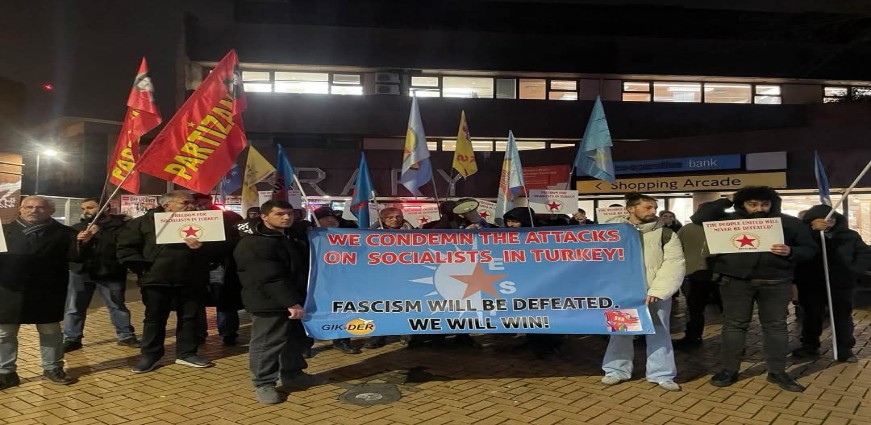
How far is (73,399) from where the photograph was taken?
5.07 metres

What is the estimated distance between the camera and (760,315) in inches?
210

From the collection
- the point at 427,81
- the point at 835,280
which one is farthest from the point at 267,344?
the point at 427,81

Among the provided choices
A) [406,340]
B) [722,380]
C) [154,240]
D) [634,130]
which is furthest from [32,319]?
[634,130]

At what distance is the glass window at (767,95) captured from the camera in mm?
23125

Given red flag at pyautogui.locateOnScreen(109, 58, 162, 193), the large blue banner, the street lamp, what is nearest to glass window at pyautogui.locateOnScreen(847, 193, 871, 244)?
the large blue banner

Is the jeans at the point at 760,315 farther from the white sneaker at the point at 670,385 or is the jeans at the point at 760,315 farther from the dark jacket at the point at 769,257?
the white sneaker at the point at 670,385

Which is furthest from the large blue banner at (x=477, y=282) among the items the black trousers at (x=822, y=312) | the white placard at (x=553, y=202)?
the white placard at (x=553, y=202)

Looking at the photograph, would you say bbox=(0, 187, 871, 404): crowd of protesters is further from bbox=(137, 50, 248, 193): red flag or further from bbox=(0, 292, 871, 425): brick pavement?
bbox=(137, 50, 248, 193): red flag

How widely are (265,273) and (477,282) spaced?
1.96 m

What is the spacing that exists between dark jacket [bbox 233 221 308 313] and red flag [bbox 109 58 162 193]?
2.44 meters

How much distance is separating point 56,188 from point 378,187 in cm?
989

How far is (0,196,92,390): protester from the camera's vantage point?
210 inches

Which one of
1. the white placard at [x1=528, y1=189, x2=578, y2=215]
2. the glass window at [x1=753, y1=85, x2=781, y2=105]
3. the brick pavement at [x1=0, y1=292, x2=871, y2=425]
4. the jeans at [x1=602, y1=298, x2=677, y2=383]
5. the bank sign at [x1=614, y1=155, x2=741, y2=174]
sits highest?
the glass window at [x1=753, y1=85, x2=781, y2=105]

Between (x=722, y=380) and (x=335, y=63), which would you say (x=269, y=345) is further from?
(x=335, y=63)
